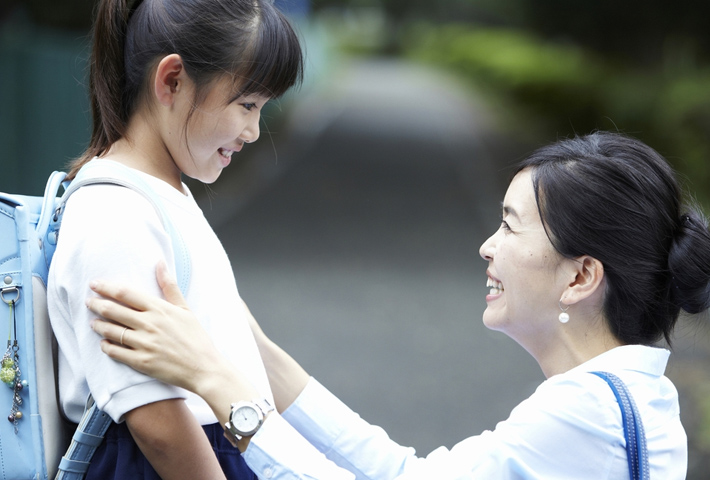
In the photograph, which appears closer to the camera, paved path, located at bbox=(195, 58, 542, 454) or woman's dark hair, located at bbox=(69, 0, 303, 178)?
woman's dark hair, located at bbox=(69, 0, 303, 178)

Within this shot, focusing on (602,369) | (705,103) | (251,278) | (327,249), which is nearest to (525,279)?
(602,369)

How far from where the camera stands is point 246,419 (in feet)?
5.22

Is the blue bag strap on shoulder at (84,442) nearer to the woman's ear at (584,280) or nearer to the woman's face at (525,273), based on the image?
the woman's face at (525,273)

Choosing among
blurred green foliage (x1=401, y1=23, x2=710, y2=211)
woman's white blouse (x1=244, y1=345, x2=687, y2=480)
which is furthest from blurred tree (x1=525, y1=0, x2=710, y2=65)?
woman's white blouse (x1=244, y1=345, x2=687, y2=480)

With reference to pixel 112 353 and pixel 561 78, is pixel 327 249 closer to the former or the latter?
pixel 112 353

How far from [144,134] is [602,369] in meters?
1.13

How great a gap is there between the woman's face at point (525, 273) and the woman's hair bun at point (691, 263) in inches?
9.6

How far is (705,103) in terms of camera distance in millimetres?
9617

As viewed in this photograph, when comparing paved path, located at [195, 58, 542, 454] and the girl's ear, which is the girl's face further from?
paved path, located at [195, 58, 542, 454]

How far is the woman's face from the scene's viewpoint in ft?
6.28

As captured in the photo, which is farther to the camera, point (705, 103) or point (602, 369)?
point (705, 103)

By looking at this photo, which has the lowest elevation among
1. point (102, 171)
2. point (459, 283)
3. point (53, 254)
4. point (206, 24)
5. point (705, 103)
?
point (459, 283)

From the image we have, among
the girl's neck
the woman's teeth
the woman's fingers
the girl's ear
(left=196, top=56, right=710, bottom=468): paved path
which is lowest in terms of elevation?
(left=196, top=56, right=710, bottom=468): paved path

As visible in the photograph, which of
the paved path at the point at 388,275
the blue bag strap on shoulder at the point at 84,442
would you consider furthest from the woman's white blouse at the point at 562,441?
the paved path at the point at 388,275
